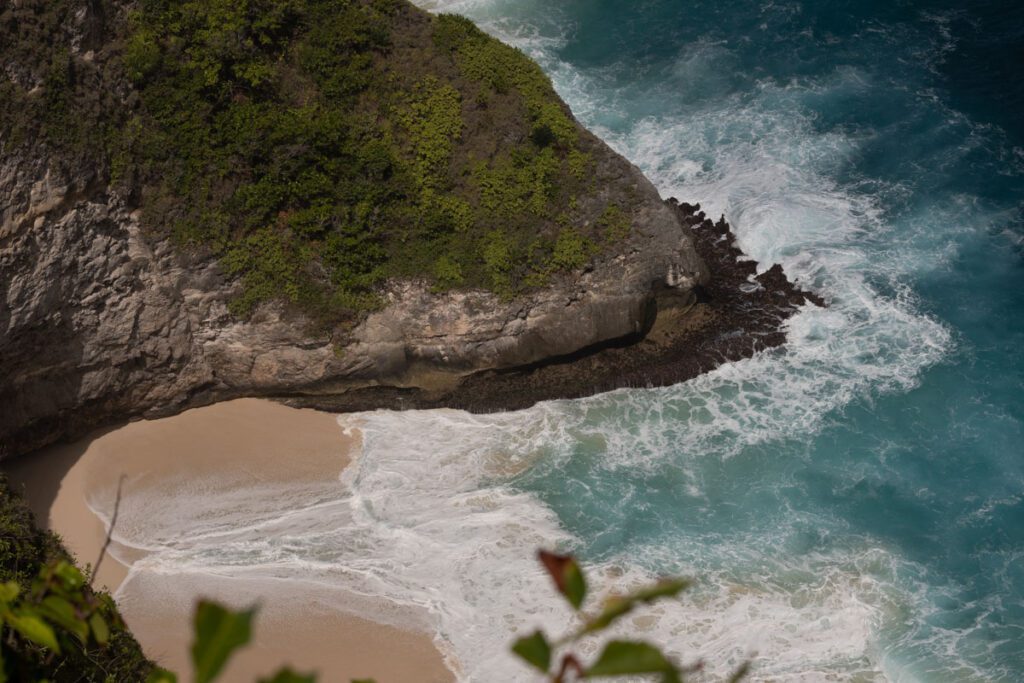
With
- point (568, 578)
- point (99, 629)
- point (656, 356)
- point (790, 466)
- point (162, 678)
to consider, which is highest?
point (568, 578)

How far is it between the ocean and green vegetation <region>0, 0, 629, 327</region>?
3.49 metres

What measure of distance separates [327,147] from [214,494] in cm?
763

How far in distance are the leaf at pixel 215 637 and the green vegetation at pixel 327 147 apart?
62.0ft

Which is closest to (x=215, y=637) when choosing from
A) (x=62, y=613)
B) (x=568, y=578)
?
(x=568, y=578)

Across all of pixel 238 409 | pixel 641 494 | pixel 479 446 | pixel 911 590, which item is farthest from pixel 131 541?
pixel 911 590

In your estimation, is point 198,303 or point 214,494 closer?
point 214,494

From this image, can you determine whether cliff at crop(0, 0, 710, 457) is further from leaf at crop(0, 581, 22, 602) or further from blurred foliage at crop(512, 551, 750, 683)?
blurred foliage at crop(512, 551, 750, 683)

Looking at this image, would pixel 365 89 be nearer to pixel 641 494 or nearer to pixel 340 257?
pixel 340 257

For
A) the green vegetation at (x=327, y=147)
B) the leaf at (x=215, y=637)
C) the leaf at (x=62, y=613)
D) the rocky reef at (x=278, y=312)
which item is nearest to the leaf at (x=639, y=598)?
the leaf at (x=215, y=637)

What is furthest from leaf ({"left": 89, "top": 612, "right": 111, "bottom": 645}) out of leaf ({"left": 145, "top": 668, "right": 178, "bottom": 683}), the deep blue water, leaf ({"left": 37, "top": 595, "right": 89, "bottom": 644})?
the deep blue water

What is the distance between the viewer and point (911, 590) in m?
18.6

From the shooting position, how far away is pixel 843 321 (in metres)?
24.1

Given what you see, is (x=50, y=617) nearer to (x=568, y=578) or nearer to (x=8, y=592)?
(x=8, y=592)

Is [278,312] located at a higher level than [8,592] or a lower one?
lower
